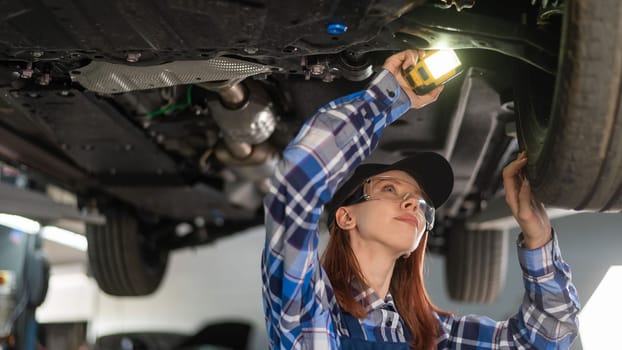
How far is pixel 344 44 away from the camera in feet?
5.72

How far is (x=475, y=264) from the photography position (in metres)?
4.21

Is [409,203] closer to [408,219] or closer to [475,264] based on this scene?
[408,219]

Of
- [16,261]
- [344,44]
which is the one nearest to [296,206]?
[344,44]

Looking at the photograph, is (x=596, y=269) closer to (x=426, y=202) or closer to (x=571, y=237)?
(x=571, y=237)

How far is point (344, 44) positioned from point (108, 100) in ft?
3.33

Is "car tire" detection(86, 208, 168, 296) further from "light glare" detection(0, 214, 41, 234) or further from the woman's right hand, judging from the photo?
the woman's right hand

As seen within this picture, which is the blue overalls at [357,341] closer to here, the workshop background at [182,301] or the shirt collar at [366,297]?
the shirt collar at [366,297]

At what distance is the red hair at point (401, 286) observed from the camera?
173 centimetres

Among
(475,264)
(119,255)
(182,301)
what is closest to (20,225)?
(119,255)

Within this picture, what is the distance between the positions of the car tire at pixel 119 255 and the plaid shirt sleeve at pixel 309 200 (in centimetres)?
244

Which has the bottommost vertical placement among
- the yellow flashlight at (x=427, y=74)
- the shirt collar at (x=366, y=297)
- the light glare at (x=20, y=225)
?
the shirt collar at (x=366, y=297)

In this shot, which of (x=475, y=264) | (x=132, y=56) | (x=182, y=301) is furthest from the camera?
(x=182, y=301)

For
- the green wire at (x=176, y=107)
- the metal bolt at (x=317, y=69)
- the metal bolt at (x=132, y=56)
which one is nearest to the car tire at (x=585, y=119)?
the metal bolt at (x=317, y=69)

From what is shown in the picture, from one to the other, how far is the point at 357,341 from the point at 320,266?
0.61 feet
